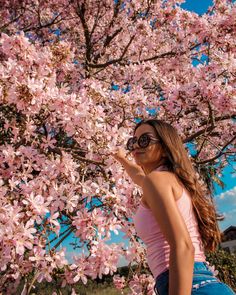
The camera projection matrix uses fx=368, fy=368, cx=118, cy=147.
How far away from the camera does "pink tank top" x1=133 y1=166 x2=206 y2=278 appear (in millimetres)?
1782

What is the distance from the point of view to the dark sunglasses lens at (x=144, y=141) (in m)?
2.22

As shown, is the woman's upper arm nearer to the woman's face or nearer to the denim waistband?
the denim waistband

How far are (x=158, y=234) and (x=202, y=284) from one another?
0.98ft

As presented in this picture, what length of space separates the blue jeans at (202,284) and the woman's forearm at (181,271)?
125 mm

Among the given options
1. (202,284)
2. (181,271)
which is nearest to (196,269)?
(202,284)

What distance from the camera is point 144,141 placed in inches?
88.2

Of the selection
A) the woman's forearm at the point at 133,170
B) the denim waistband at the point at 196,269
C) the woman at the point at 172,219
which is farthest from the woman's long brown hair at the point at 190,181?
the woman's forearm at the point at 133,170

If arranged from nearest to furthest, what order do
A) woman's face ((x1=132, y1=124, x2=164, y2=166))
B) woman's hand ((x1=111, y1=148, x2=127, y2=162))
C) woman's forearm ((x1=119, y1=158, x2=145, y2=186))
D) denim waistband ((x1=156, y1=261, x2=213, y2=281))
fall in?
denim waistband ((x1=156, y1=261, x2=213, y2=281))
woman's face ((x1=132, y1=124, x2=164, y2=166))
woman's forearm ((x1=119, y1=158, x2=145, y2=186))
woman's hand ((x1=111, y1=148, x2=127, y2=162))

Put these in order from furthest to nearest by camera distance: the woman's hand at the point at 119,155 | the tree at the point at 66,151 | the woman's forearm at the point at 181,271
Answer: the woman's hand at the point at 119,155 < the tree at the point at 66,151 < the woman's forearm at the point at 181,271

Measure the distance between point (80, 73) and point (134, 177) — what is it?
3.53 metres

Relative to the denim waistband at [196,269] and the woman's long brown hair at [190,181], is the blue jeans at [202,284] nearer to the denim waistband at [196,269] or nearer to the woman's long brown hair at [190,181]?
the denim waistband at [196,269]

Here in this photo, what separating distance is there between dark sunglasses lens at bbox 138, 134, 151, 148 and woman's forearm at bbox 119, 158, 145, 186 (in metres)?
0.75

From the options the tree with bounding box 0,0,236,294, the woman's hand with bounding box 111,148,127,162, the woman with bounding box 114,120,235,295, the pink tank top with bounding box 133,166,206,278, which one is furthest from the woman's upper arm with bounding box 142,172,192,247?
the woman's hand with bounding box 111,148,127,162

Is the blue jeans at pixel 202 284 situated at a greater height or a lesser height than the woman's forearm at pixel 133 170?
lesser
